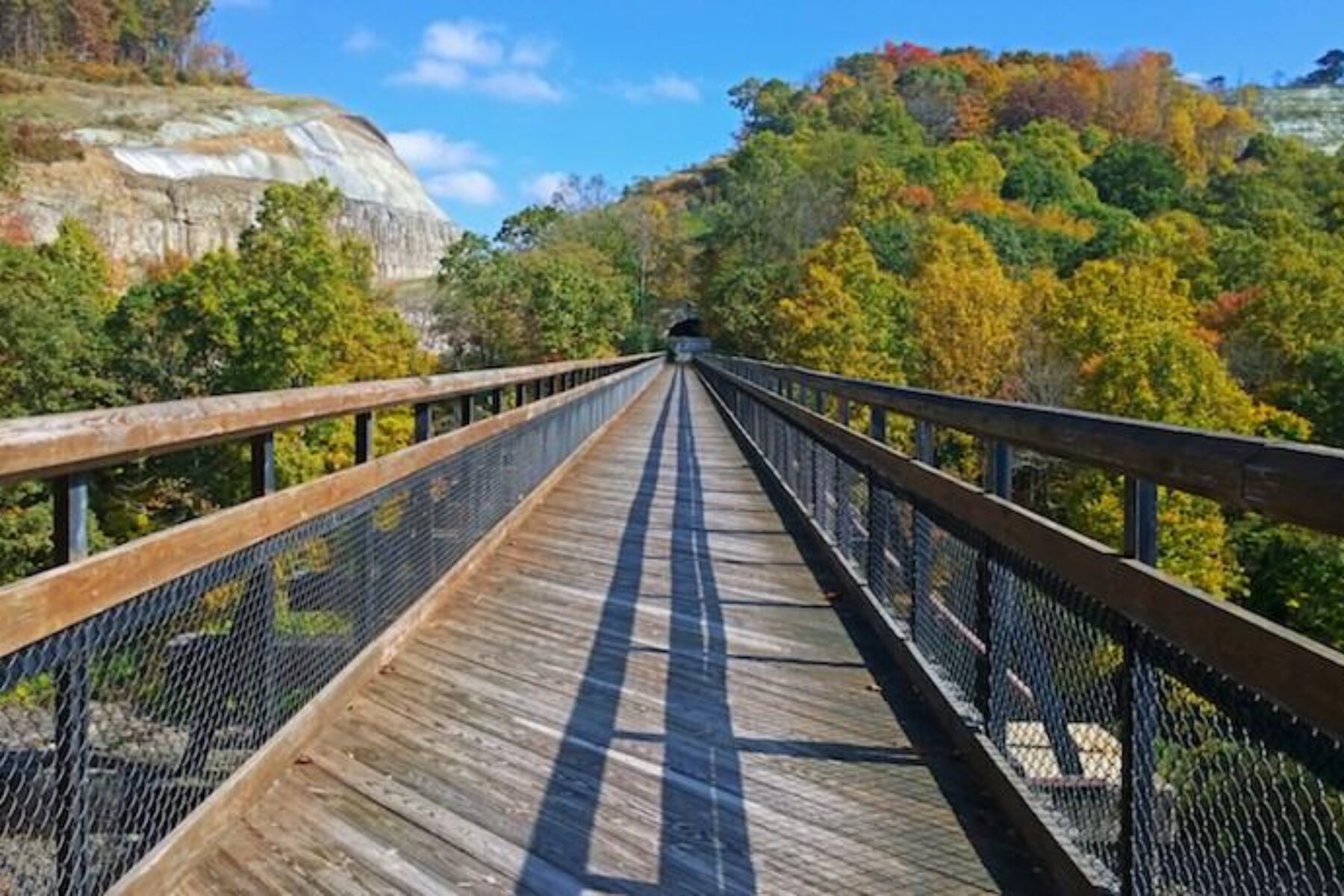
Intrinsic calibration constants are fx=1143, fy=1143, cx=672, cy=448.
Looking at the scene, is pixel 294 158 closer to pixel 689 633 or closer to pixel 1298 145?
pixel 1298 145

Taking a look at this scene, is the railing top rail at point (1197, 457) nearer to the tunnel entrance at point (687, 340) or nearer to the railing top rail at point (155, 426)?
the railing top rail at point (155, 426)

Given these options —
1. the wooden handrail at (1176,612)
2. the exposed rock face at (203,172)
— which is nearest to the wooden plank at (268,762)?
the wooden handrail at (1176,612)

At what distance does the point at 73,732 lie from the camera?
2422mm

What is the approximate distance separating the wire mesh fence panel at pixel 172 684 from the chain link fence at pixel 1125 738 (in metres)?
2.24

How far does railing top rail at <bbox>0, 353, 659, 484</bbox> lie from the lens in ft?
6.64

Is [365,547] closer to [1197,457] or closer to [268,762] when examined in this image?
[268,762]

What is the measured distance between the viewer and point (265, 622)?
11.6 ft

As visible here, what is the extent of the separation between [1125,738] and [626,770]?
158 centimetres

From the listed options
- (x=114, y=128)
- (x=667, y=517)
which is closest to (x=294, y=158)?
(x=114, y=128)

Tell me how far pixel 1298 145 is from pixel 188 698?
487 ft

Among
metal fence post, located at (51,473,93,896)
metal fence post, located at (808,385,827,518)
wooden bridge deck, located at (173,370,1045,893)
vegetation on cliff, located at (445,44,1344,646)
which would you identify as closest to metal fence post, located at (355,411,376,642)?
wooden bridge deck, located at (173,370,1045,893)

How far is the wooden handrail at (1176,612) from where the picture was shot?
1.76 meters

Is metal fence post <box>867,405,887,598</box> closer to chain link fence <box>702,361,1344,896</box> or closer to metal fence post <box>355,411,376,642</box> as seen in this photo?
chain link fence <box>702,361,1344,896</box>

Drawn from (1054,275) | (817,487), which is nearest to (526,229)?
(1054,275)
